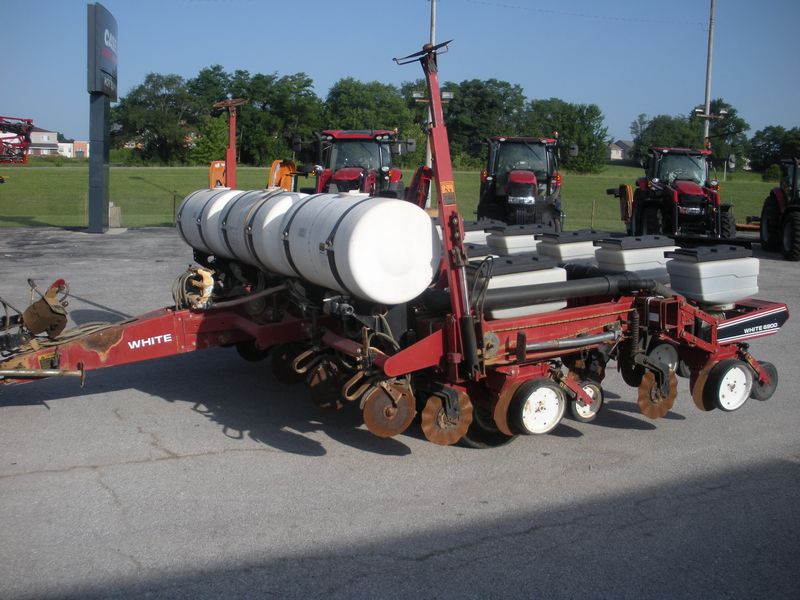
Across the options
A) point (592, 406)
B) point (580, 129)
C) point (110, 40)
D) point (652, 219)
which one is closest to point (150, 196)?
point (110, 40)

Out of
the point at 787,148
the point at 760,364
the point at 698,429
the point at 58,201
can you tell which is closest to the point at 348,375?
the point at 698,429

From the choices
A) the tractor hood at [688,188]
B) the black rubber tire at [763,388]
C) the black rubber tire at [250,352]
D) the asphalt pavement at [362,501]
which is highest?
the tractor hood at [688,188]

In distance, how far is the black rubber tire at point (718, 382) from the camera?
20.0 feet

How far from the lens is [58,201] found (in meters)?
35.2

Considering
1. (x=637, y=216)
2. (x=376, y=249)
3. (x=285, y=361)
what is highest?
(x=637, y=216)

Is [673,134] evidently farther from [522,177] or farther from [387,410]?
[387,410]

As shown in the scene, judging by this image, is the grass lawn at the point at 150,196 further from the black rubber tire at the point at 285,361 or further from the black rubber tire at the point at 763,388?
the black rubber tire at the point at 763,388

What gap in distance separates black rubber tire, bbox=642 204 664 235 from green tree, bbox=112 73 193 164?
59.7 metres

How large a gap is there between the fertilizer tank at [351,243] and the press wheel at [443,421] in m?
0.70

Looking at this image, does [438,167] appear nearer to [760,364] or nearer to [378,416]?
[378,416]

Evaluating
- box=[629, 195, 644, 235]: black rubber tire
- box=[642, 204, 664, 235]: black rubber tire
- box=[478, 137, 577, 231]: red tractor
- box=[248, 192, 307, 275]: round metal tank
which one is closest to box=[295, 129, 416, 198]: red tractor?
box=[478, 137, 577, 231]: red tractor

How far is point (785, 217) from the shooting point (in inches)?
738

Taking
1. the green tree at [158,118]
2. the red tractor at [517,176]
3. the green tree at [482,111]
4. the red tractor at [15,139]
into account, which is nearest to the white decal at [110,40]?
the red tractor at [15,139]

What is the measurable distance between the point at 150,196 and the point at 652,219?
2732 centimetres
